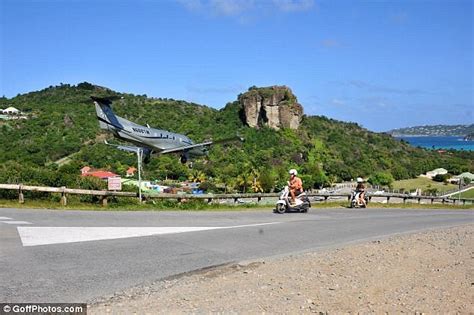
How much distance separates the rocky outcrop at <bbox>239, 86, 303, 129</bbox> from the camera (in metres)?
117

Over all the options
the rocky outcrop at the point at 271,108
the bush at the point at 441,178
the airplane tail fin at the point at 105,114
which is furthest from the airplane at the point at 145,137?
the bush at the point at 441,178

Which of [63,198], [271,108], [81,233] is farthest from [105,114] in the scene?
[271,108]

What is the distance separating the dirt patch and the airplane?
27.3 ft

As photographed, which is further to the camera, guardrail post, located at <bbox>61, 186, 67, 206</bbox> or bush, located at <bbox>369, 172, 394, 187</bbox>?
bush, located at <bbox>369, 172, 394, 187</bbox>

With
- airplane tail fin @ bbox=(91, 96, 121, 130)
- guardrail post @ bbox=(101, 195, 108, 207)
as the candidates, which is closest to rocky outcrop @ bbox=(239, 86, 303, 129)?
guardrail post @ bbox=(101, 195, 108, 207)

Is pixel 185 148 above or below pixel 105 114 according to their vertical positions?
below

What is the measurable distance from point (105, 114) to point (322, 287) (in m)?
10.9

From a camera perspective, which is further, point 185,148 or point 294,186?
point 294,186

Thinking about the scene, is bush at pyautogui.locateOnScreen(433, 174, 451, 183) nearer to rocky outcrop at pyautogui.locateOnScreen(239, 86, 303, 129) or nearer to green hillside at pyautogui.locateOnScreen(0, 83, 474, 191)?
green hillside at pyautogui.locateOnScreen(0, 83, 474, 191)

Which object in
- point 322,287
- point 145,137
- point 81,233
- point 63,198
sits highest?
point 145,137

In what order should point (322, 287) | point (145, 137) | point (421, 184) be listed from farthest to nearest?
point (421, 184)
point (145, 137)
point (322, 287)

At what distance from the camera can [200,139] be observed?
194 ft

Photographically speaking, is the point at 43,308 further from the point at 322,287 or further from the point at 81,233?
the point at 81,233

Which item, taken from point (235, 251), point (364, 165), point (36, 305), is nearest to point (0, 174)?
point (235, 251)
